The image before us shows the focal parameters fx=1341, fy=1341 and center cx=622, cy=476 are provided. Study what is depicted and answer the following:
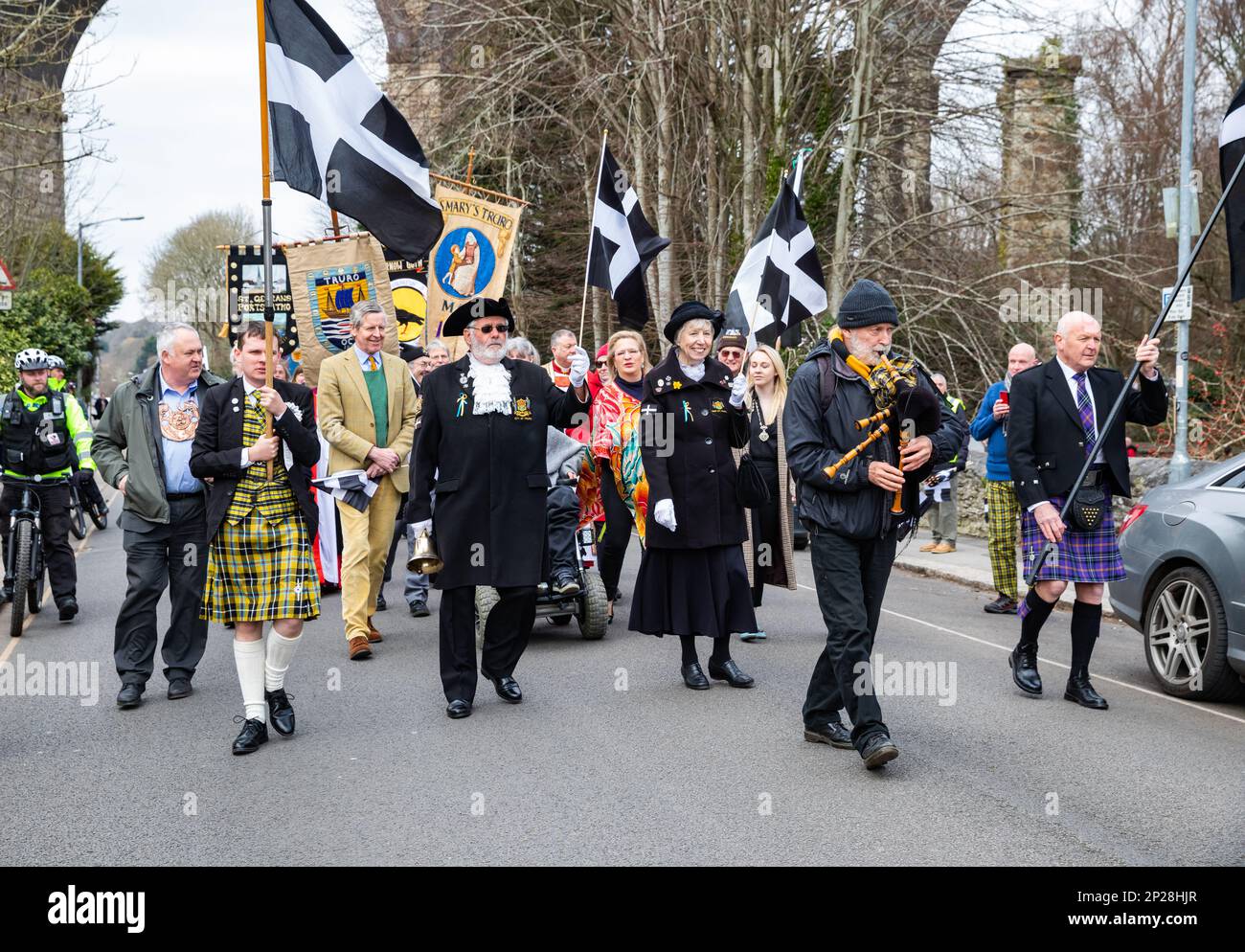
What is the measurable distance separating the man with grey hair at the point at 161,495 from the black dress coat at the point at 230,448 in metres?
1.12

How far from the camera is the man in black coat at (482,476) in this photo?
7.00 m

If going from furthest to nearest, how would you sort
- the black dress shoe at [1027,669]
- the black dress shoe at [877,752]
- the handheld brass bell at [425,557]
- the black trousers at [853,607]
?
the black dress shoe at [1027,669]
the handheld brass bell at [425,557]
the black trousers at [853,607]
the black dress shoe at [877,752]

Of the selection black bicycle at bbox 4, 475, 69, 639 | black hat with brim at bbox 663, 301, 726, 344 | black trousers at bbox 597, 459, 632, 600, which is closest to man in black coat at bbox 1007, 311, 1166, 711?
black hat with brim at bbox 663, 301, 726, 344

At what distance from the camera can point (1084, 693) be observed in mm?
7035

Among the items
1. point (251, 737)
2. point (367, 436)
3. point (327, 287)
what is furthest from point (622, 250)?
point (251, 737)

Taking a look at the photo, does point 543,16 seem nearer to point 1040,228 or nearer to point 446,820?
point 1040,228

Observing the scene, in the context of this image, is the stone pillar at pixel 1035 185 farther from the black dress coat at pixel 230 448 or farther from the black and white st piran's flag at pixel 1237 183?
the black dress coat at pixel 230 448

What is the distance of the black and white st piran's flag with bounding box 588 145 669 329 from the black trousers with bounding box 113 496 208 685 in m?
4.27

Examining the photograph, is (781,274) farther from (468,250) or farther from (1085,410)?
(1085,410)

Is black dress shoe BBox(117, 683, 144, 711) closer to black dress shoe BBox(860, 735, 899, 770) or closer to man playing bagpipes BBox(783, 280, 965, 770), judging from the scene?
man playing bagpipes BBox(783, 280, 965, 770)

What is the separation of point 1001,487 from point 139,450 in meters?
6.34

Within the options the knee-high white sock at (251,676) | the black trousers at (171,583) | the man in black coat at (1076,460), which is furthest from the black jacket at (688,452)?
the black trousers at (171,583)

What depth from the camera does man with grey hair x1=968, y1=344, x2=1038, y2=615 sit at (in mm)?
10195

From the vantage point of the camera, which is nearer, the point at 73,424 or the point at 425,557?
the point at 425,557
